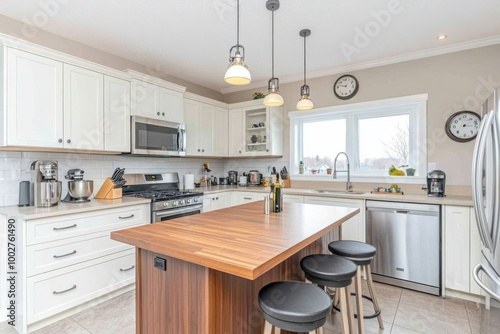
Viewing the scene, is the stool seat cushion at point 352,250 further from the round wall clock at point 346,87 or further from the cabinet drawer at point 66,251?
the round wall clock at point 346,87

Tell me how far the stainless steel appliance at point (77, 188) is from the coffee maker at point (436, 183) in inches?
143

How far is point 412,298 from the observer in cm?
257

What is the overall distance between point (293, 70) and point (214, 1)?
1850 mm

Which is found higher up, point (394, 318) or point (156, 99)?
point (156, 99)

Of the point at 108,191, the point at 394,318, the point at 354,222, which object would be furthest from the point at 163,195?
the point at 394,318

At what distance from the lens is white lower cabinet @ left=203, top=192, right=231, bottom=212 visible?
3.65 metres

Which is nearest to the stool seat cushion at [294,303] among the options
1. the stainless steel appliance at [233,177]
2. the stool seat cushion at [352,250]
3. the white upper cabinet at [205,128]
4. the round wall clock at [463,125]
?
the stool seat cushion at [352,250]

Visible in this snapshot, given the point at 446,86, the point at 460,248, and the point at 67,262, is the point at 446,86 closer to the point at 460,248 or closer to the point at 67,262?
the point at 460,248

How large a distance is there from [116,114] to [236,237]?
2290 mm

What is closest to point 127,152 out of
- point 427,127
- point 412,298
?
point 412,298

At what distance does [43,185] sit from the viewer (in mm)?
2316

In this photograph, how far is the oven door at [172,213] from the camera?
9.57ft

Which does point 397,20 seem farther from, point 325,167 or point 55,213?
point 55,213

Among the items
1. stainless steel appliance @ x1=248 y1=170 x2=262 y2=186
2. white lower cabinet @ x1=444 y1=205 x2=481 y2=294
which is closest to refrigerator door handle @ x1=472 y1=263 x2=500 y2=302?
white lower cabinet @ x1=444 y1=205 x2=481 y2=294
